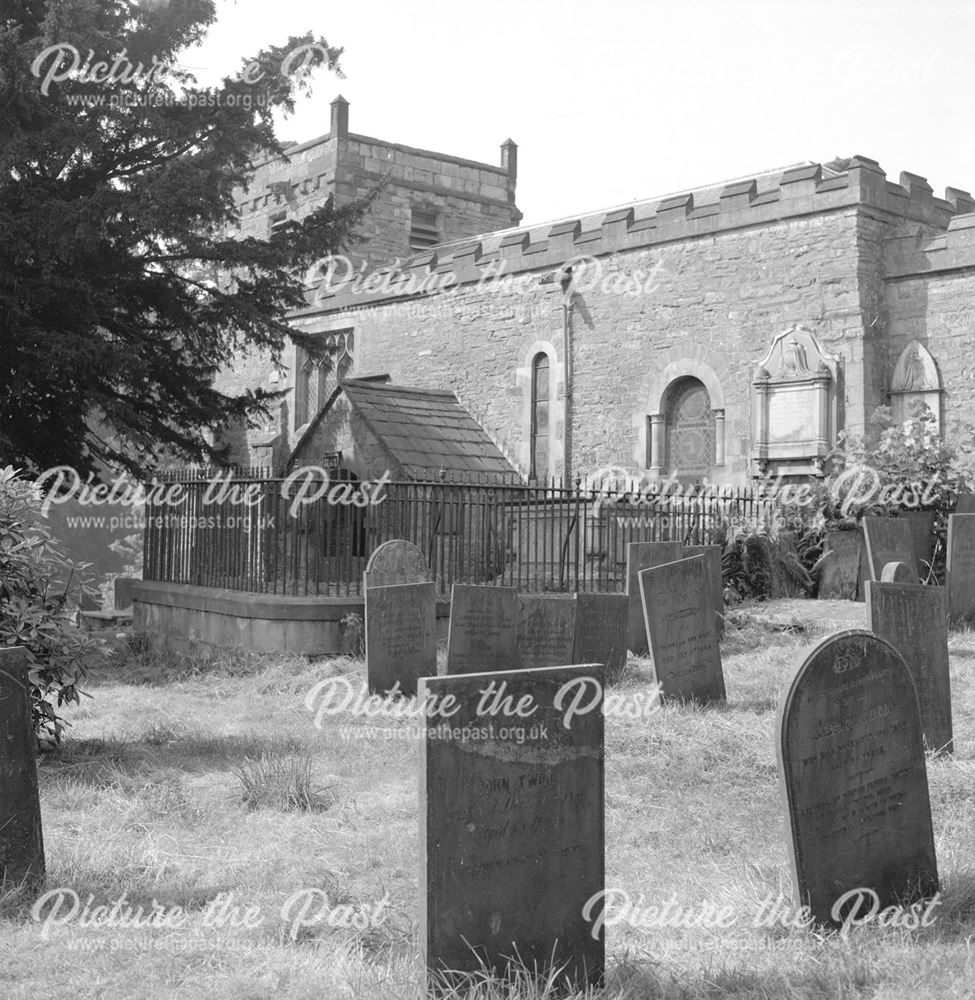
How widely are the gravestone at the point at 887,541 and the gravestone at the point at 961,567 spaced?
40 centimetres

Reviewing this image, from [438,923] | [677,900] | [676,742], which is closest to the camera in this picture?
[438,923]

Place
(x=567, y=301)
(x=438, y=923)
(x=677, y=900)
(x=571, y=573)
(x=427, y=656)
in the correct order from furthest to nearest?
(x=567, y=301) < (x=571, y=573) < (x=427, y=656) < (x=677, y=900) < (x=438, y=923)

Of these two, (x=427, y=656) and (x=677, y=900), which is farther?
(x=427, y=656)

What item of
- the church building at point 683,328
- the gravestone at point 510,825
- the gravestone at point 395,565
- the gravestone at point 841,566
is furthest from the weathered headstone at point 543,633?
the church building at point 683,328

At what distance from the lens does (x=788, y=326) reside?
17.0m

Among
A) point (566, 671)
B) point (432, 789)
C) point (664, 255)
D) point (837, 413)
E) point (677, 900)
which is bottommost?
point (677, 900)

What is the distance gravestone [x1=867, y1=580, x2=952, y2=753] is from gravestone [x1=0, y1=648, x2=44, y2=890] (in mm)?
4483

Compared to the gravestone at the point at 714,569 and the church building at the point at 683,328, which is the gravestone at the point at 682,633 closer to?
the gravestone at the point at 714,569

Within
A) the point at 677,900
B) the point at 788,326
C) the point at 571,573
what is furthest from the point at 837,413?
the point at 677,900

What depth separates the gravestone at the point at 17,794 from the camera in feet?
15.7

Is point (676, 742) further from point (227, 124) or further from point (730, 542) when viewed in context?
point (227, 124)

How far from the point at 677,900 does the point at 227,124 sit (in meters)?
12.7

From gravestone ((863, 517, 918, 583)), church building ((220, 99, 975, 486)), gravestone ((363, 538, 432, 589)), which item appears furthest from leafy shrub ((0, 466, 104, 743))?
church building ((220, 99, 975, 486))

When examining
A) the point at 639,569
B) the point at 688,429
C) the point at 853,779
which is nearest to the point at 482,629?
the point at 639,569
